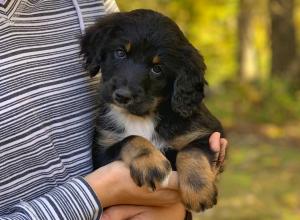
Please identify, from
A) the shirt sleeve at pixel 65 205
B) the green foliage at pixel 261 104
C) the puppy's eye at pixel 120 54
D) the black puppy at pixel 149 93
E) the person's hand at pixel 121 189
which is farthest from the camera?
the green foliage at pixel 261 104

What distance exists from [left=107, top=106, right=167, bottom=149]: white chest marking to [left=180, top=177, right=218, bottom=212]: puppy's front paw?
0.29m

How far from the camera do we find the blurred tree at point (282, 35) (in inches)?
517

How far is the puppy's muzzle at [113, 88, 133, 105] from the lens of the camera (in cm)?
248

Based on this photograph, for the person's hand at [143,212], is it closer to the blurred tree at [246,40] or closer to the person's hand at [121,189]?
the person's hand at [121,189]

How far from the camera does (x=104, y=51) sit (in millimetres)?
2709

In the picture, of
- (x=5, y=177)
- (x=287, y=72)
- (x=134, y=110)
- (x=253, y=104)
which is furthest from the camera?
(x=287, y=72)

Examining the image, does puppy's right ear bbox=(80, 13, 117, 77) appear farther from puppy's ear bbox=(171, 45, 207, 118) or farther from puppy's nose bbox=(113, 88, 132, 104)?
puppy's ear bbox=(171, 45, 207, 118)

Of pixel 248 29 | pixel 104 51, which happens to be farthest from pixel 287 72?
pixel 104 51

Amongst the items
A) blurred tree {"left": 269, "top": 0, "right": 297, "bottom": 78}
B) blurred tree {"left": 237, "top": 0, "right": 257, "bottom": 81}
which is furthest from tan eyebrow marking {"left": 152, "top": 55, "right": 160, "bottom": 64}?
blurred tree {"left": 237, "top": 0, "right": 257, "bottom": 81}

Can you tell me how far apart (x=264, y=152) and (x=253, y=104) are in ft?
7.61

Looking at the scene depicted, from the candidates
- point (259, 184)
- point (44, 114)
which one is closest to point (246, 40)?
point (259, 184)

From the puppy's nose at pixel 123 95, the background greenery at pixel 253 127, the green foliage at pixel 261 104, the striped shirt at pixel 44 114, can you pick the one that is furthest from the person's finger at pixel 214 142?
the green foliage at pixel 261 104

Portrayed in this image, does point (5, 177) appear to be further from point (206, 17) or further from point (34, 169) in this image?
point (206, 17)

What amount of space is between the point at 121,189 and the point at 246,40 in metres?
14.3
